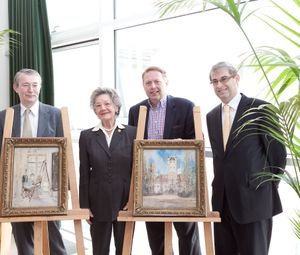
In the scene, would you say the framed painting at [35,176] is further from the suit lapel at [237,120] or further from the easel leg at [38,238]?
the suit lapel at [237,120]

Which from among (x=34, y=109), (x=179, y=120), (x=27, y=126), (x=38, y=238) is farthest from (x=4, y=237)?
(x=179, y=120)

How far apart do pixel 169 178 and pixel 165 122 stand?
0.58 meters

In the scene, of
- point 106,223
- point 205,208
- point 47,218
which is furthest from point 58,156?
point 205,208

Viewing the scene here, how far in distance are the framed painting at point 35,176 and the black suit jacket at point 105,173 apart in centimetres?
22

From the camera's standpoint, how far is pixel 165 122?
2428 millimetres

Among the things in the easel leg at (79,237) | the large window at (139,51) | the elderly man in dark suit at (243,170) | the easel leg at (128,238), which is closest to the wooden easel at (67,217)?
the easel leg at (79,237)

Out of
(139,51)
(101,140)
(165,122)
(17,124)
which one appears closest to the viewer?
(101,140)

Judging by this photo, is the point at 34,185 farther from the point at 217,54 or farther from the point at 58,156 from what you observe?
the point at 217,54

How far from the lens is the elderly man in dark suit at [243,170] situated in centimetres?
198

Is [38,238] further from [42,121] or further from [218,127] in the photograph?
[218,127]

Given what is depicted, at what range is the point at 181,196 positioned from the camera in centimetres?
191

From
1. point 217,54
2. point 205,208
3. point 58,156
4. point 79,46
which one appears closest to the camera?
point 205,208

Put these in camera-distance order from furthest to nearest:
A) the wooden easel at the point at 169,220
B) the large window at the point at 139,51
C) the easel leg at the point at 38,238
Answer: the large window at the point at 139,51 < the easel leg at the point at 38,238 < the wooden easel at the point at 169,220

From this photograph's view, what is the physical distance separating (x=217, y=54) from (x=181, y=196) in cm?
163
